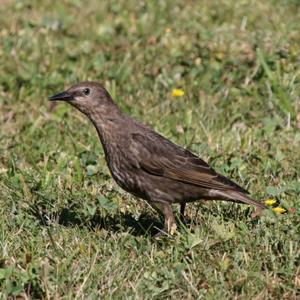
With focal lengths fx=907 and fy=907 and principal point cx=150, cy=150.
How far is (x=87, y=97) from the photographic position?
6441 mm

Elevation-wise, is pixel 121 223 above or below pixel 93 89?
below

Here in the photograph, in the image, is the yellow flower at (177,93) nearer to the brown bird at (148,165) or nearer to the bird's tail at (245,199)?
the brown bird at (148,165)

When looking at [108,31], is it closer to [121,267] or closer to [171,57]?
[171,57]

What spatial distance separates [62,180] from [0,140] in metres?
1.21

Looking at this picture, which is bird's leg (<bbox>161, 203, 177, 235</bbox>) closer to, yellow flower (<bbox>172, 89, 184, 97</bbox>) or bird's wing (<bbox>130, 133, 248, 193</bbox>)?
bird's wing (<bbox>130, 133, 248, 193</bbox>)

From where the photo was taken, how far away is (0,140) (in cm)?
802

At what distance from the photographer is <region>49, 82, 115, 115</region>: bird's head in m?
6.43

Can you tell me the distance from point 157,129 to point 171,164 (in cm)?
182

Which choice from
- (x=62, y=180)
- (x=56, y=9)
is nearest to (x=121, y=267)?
(x=62, y=180)

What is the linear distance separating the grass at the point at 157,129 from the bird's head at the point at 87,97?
67 centimetres

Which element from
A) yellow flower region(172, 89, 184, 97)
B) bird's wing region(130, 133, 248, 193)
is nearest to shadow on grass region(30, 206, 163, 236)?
bird's wing region(130, 133, 248, 193)

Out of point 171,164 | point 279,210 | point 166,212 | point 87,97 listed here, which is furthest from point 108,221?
point 279,210

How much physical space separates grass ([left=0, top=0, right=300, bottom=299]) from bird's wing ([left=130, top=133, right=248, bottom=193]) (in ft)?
0.88

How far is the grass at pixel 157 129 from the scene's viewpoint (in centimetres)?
539
